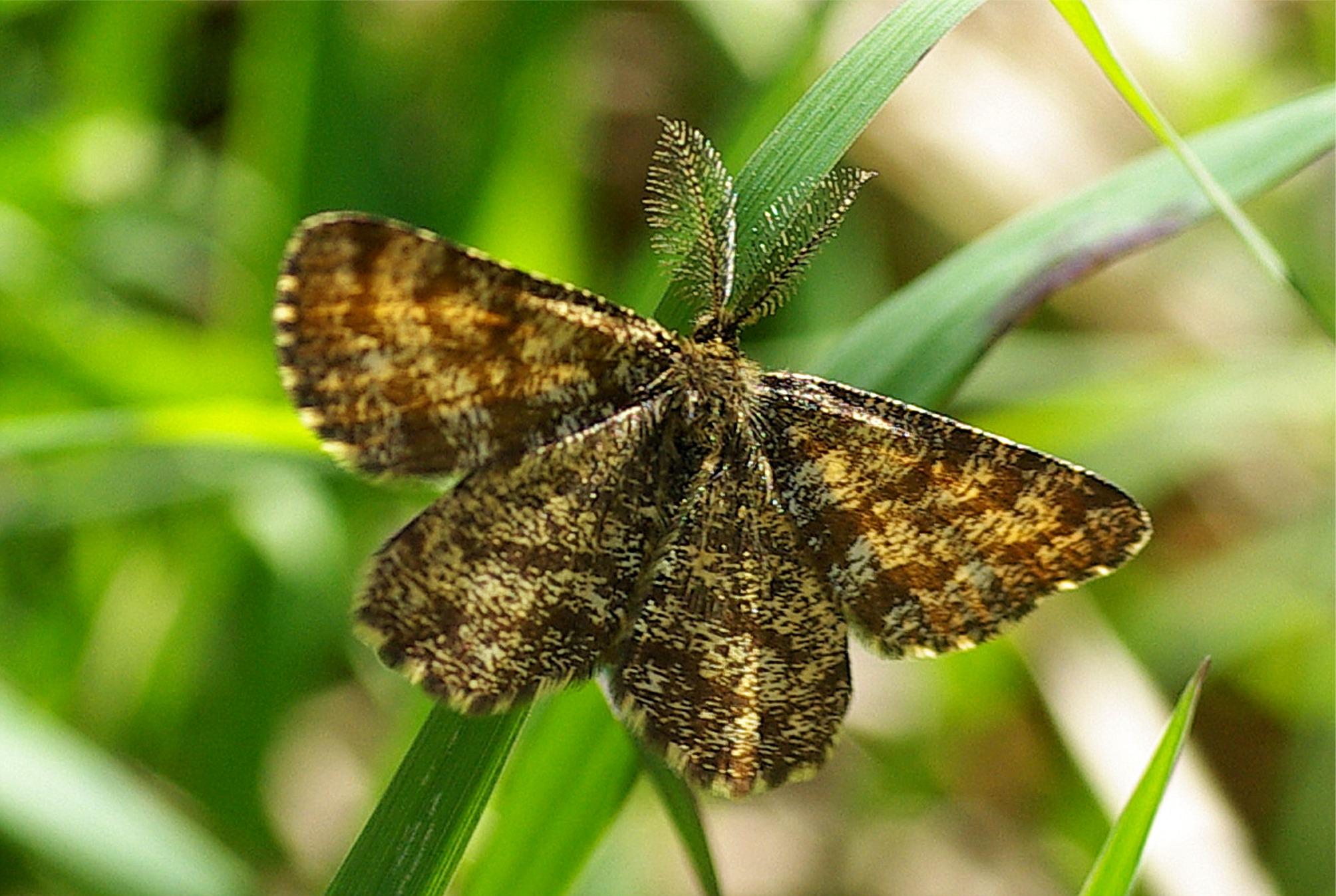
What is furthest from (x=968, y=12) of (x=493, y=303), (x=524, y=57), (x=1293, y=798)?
(x=1293, y=798)

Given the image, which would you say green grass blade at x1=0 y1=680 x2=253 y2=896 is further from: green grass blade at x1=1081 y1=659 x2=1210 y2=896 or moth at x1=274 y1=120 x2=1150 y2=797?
green grass blade at x1=1081 y1=659 x2=1210 y2=896

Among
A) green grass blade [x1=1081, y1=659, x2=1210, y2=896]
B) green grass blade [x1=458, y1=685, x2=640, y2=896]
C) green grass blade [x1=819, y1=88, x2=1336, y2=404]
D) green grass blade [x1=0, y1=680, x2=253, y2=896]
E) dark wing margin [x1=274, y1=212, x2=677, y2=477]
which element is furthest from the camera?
green grass blade [x1=0, y1=680, x2=253, y2=896]

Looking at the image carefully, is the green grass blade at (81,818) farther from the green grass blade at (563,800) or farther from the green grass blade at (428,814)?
the green grass blade at (428,814)

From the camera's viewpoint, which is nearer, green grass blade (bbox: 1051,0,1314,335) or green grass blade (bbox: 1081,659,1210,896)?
green grass blade (bbox: 1081,659,1210,896)

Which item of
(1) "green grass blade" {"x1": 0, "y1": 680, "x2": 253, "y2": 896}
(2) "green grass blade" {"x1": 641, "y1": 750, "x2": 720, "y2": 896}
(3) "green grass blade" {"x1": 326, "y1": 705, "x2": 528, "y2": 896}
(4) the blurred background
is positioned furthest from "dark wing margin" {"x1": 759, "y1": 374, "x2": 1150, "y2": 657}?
(1) "green grass blade" {"x1": 0, "y1": 680, "x2": 253, "y2": 896}

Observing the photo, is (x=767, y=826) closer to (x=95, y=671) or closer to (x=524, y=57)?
(x=95, y=671)

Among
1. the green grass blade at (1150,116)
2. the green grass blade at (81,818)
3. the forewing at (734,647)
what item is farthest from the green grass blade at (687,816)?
the green grass blade at (81,818)
